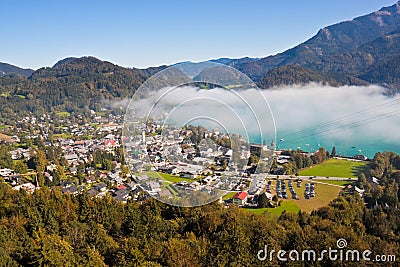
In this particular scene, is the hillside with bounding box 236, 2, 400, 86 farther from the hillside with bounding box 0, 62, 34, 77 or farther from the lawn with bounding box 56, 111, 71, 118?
the hillside with bounding box 0, 62, 34, 77

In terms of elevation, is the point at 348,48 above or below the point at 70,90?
above

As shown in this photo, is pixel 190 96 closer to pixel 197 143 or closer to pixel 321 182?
pixel 197 143

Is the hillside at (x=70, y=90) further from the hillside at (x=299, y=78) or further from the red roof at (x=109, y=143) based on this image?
the red roof at (x=109, y=143)

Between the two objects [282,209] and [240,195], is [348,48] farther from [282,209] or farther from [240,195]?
[240,195]

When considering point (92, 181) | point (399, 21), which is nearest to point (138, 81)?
point (92, 181)

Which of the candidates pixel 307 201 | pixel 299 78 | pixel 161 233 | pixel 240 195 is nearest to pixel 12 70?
pixel 299 78

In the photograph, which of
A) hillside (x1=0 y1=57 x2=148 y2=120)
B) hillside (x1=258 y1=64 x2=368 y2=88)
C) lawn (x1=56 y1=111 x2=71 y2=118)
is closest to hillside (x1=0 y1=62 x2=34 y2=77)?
hillside (x1=0 y1=57 x2=148 y2=120)
